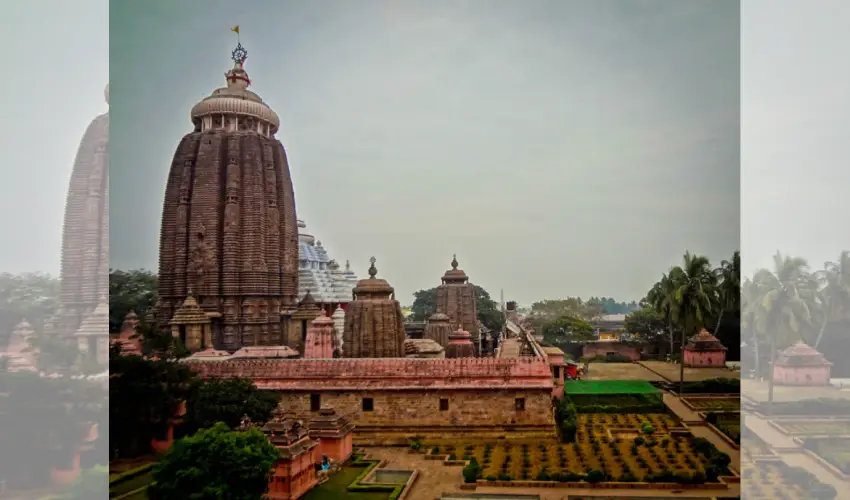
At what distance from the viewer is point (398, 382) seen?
29.6 feet

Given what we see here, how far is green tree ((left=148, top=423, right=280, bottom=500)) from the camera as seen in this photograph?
19.6 ft

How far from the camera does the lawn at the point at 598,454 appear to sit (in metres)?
6.96

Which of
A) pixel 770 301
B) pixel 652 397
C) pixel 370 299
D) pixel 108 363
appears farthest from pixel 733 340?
pixel 108 363

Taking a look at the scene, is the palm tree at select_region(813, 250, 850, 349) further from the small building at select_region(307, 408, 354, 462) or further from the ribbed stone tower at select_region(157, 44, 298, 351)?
the ribbed stone tower at select_region(157, 44, 298, 351)

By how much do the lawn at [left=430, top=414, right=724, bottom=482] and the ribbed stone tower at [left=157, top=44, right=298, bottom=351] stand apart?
4136 mm

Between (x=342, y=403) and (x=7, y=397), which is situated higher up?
(x=7, y=397)

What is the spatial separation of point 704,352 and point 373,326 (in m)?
5.15

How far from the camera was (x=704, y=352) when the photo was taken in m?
7.68

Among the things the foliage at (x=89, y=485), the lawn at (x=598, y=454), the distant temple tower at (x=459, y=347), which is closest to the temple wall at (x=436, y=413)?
the lawn at (x=598, y=454)

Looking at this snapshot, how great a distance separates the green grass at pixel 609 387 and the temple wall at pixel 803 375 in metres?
2.59

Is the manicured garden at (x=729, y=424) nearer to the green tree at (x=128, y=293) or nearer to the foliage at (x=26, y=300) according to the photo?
the green tree at (x=128, y=293)

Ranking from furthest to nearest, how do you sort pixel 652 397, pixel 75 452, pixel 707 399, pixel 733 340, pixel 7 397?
pixel 652 397, pixel 707 399, pixel 733 340, pixel 75 452, pixel 7 397

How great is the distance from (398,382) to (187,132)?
463 cm

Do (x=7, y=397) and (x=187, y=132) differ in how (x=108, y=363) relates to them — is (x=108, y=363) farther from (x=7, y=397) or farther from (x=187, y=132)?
(x=187, y=132)
